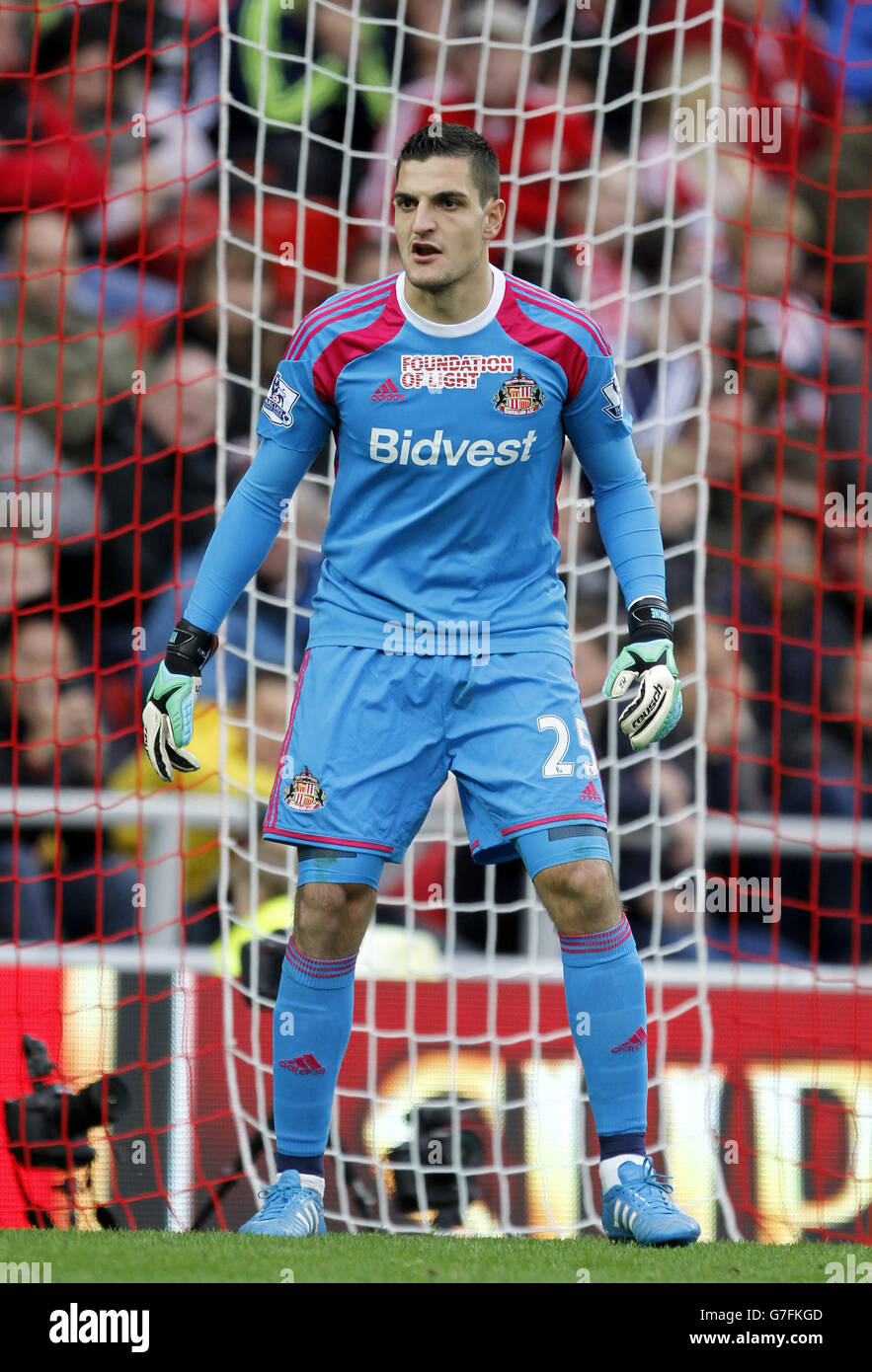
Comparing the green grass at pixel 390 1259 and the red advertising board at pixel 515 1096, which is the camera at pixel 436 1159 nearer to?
the red advertising board at pixel 515 1096

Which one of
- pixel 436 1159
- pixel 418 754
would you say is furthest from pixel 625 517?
pixel 436 1159

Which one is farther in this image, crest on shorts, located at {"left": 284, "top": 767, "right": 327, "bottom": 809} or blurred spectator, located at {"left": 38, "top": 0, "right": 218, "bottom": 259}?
blurred spectator, located at {"left": 38, "top": 0, "right": 218, "bottom": 259}

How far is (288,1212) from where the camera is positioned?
3.46 metres

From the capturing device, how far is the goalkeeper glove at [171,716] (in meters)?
3.50

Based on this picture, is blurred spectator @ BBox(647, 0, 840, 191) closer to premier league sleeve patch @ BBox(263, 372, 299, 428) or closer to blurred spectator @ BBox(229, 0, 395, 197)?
blurred spectator @ BBox(229, 0, 395, 197)

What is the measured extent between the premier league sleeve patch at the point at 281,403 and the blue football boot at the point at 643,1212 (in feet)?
5.04

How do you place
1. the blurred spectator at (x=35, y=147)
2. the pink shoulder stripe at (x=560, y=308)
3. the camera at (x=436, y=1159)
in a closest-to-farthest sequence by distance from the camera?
the pink shoulder stripe at (x=560, y=308) → the camera at (x=436, y=1159) → the blurred spectator at (x=35, y=147)

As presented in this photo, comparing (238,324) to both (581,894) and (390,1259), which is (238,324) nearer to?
(581,894)

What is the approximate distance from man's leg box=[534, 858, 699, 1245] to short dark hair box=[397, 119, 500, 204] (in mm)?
1290

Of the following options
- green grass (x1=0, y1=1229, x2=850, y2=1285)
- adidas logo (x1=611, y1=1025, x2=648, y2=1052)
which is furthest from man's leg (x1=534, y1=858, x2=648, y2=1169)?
green grass (x1=0, y1=1229, x2=850, y2=1285)

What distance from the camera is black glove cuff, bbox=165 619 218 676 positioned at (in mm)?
3582

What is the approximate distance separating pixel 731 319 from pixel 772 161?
705mm

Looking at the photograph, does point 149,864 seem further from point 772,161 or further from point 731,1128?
point 772,161

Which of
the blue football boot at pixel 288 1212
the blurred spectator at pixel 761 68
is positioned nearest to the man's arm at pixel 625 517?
the blue football boot at pixel 288 1212
